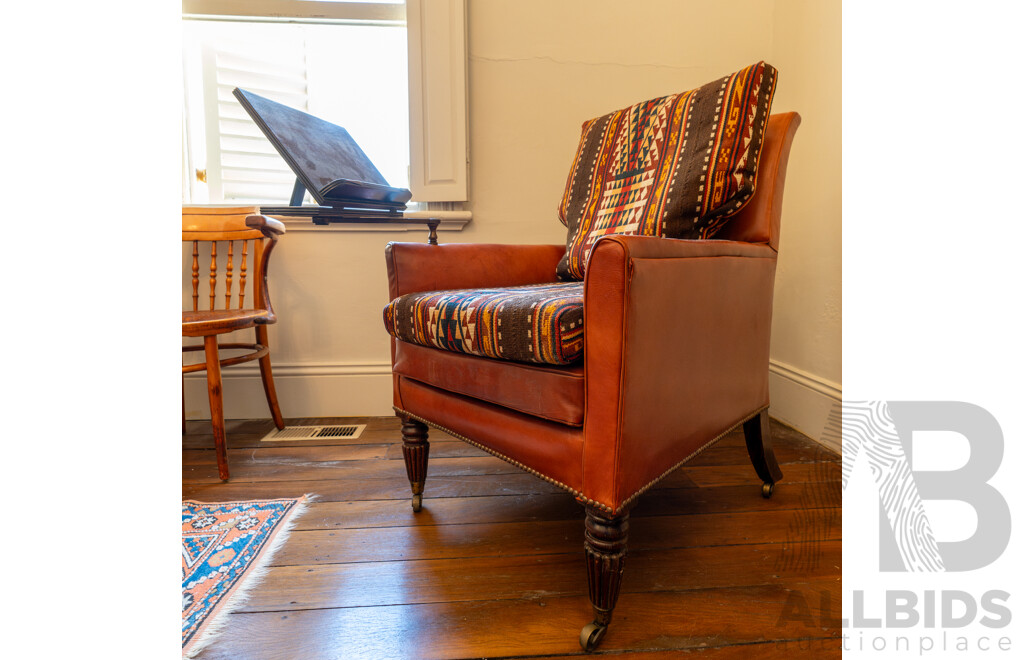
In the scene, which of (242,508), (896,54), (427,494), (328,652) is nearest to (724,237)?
(896,54)

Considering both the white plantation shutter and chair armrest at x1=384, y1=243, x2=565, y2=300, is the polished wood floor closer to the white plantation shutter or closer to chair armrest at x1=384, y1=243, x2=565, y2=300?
chair armrest at x1=384, y1=243, x2=565, y2=300

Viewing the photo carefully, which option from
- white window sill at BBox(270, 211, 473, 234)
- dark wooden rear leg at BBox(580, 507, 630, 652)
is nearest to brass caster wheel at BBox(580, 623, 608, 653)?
dark wooden rear leg at BBox(580, 507, 630, 652)

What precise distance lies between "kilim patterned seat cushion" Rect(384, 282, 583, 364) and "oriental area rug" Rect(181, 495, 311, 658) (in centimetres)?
53

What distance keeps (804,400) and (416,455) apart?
1.32 metres

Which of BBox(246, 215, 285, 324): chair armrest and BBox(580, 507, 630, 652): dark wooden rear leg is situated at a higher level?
BBox(246, 215, 285, 324): chair armrest

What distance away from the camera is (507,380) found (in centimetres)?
88

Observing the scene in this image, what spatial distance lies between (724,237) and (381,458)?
1.17m

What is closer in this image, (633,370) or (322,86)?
(633,370)

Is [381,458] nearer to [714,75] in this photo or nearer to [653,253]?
[653,253]

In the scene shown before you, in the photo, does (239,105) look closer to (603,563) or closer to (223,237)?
(223,237)

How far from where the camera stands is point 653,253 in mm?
720

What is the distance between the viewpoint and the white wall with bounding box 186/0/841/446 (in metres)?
1.92

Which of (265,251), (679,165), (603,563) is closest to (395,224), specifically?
(265,251)

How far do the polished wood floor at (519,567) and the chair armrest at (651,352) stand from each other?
0.25 meters
